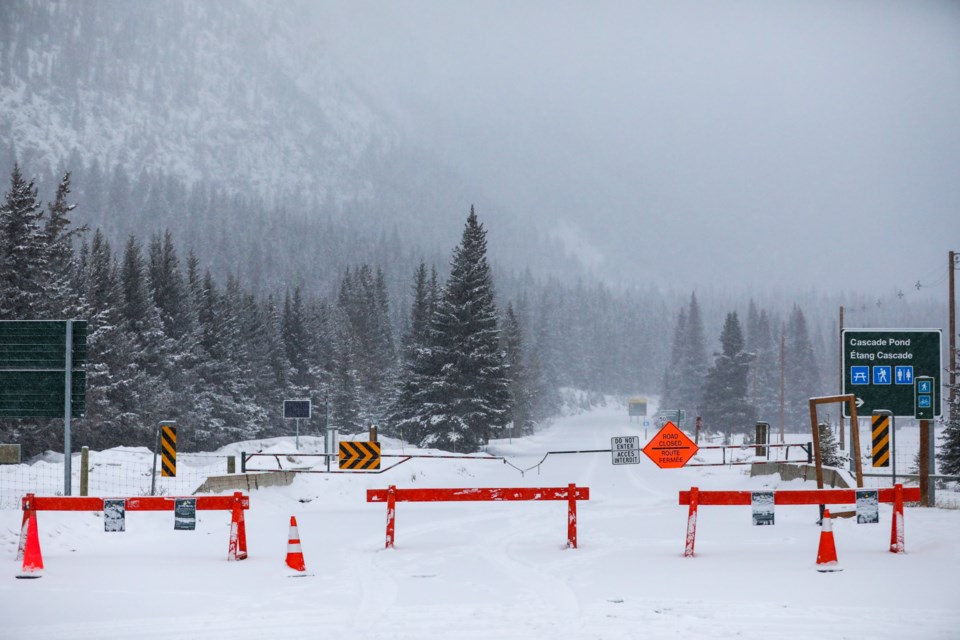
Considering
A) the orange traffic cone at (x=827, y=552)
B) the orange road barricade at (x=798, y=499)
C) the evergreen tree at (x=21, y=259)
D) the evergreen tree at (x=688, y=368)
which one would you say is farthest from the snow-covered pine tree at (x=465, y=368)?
the evergreen tree at (x=688, y=368)

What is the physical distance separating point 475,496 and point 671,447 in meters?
12.8

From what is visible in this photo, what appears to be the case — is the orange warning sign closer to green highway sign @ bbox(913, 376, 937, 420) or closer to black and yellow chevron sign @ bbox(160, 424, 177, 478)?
green highway sign @ bbox(913, 376, 937, 420)

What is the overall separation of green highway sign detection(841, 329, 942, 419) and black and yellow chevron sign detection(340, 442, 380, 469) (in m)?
13.0

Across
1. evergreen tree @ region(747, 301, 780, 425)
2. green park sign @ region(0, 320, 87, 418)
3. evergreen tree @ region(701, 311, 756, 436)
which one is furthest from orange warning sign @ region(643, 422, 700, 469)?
evergreen tree @ region(747, 301, 780, 425)

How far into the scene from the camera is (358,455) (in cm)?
2678

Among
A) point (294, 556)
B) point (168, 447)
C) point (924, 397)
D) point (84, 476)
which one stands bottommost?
point (294, 556)

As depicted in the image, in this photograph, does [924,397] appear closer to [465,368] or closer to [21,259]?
[465,368]

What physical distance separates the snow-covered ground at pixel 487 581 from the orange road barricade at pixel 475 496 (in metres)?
0.49

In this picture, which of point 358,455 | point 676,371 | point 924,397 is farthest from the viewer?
point 676,371

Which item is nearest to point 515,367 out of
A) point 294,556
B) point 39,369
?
point 39,369

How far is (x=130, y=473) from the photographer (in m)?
25.6

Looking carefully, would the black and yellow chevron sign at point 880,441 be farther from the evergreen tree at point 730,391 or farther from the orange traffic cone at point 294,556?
the evergreen tree at point 730,391

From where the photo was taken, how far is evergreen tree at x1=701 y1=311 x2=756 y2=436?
87438 mm

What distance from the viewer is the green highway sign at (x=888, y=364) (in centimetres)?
2189
